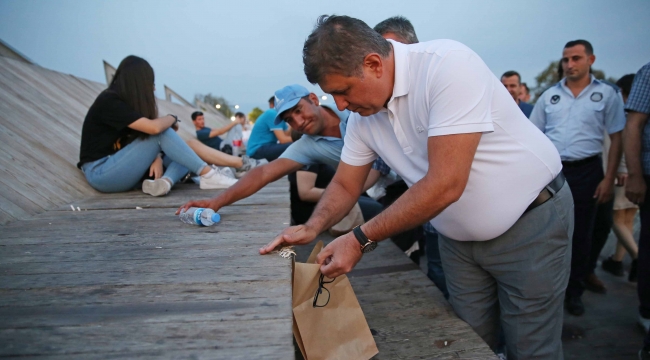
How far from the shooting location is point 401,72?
145 cm

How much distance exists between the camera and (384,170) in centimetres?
300

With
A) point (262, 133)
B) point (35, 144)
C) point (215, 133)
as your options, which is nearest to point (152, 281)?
point (35, 144)

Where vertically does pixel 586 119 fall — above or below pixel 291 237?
above

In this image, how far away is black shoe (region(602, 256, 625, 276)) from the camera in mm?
4109

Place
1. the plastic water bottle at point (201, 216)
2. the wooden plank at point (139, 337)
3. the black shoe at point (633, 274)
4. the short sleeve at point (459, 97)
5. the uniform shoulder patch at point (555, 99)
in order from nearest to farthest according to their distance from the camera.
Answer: the wooden plank at point (139, 337), the short sleeve at point (459, 97), the plastic water bottle at point (201, 216), the uniform shoulder patch at point (555, 99), the black shoe at point (633, 274)

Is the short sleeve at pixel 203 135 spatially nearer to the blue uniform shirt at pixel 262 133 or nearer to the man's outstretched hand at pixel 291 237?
the blue uniform shirt at pixel 262 133

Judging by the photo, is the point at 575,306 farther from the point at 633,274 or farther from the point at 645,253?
the point at 633,274

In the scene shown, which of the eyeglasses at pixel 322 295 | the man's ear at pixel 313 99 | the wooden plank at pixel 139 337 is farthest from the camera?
the man's ear at pixel 313 99

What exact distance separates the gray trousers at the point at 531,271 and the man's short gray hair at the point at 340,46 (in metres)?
0.91

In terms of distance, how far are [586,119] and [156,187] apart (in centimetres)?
345

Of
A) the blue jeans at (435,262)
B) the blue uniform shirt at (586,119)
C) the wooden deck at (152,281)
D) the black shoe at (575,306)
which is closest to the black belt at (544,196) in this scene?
the wooden deck at (152,281)

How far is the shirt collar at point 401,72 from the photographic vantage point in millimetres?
1456

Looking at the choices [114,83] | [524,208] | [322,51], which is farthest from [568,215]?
[114,83]

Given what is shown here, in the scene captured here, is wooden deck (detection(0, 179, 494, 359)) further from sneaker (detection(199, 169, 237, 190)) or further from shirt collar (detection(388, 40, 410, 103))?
shirt collar (detection(388, 40, 410, 103))
